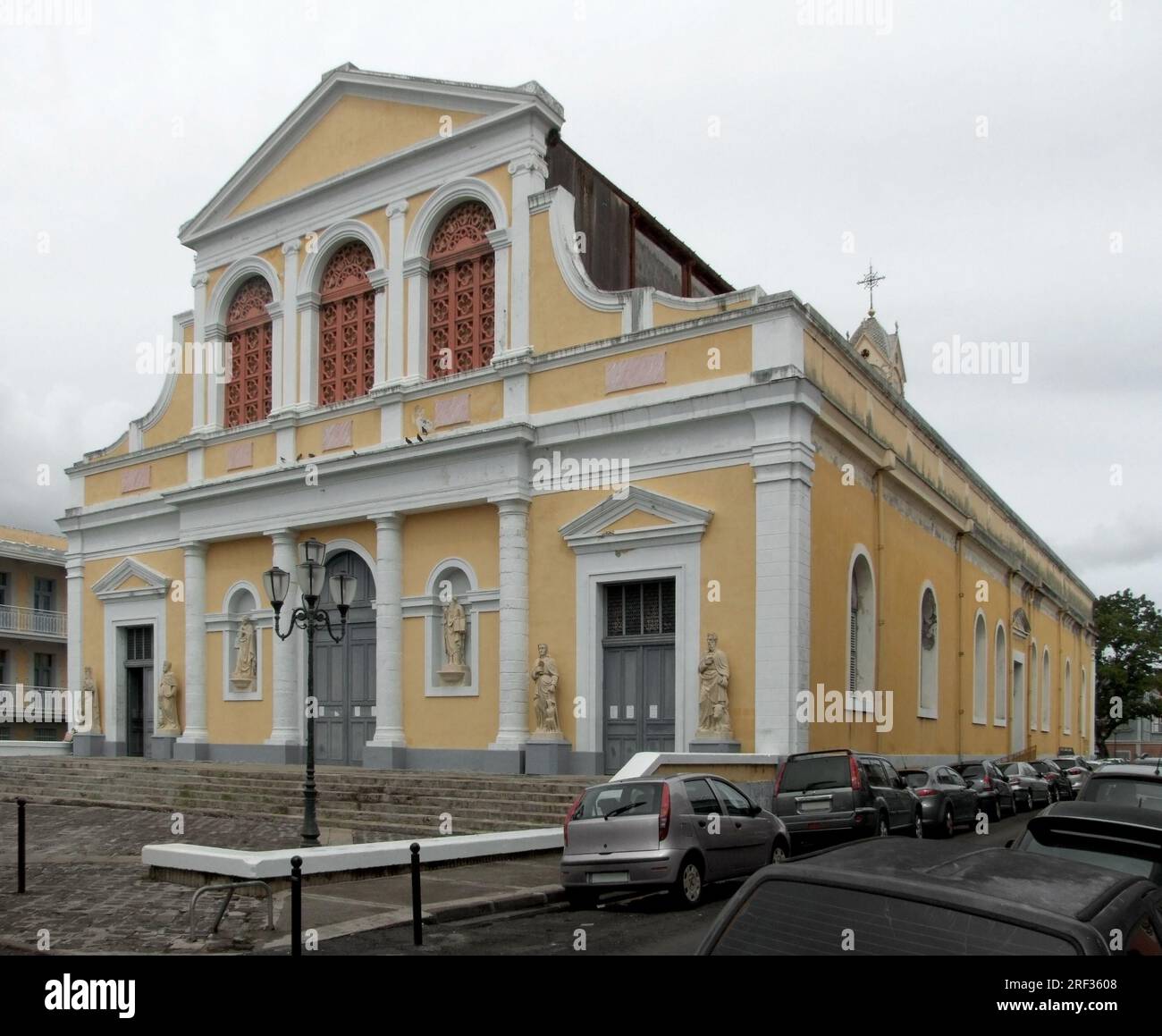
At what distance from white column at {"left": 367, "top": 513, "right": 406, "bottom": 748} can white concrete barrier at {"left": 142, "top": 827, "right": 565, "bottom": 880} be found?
920cm

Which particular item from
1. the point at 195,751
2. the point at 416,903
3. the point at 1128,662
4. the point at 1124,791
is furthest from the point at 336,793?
the point at 1128,662

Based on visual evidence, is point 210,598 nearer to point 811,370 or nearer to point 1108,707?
point 811,370

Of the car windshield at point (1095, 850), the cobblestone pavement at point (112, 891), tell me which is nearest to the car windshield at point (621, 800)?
the cobblestone pavement at point (112, 891)

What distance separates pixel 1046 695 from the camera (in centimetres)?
4931

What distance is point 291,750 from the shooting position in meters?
26.8

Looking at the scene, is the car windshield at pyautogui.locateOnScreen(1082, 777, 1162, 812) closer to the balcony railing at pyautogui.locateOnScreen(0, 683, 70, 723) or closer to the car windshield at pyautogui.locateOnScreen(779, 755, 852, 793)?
the car windshield at pyautogui.locateOnScreen(779, 755, 852, 793)

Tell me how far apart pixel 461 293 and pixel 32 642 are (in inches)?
1028

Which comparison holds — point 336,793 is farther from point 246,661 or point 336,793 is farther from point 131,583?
point 131,583

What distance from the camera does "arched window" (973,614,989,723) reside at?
116 ft

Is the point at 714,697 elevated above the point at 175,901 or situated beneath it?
elevated above

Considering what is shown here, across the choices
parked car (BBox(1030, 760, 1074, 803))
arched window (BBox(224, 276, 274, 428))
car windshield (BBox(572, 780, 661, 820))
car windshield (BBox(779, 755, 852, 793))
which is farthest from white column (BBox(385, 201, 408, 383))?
parked car (BBox(1030, 760, 1074, 803))

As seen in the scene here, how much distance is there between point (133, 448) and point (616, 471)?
16372 millimetres

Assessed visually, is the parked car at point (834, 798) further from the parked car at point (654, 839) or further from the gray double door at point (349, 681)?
the gray double door at point (349, 681)
